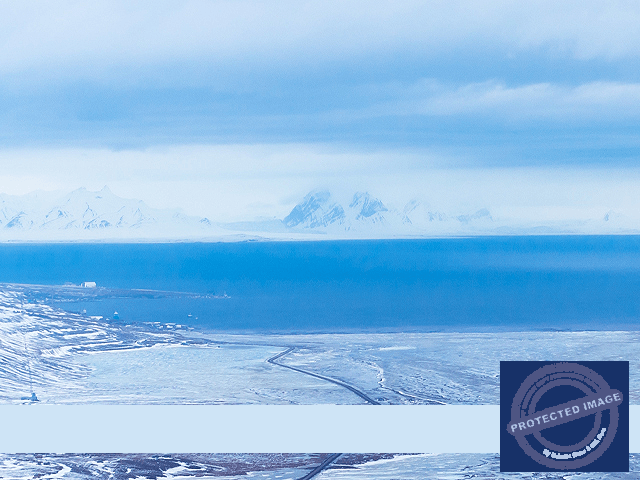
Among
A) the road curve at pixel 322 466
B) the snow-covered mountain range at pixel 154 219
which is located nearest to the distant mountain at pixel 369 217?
the snow-covered mountain range at pixel 154 219

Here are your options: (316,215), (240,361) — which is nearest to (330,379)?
(240,361)

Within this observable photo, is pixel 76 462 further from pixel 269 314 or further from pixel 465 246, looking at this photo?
pixel 465 246

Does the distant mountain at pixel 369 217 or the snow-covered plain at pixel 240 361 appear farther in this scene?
the distant mountain at pixel 369 217

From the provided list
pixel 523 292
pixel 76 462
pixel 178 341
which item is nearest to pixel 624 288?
pixel 523 292

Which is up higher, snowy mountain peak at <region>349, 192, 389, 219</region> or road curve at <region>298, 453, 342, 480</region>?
snowy mountain peak at <region>349, 192, 389, 219</region>

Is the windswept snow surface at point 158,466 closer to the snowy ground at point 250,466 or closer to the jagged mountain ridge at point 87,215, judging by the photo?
the snowy ground at point 250,466
